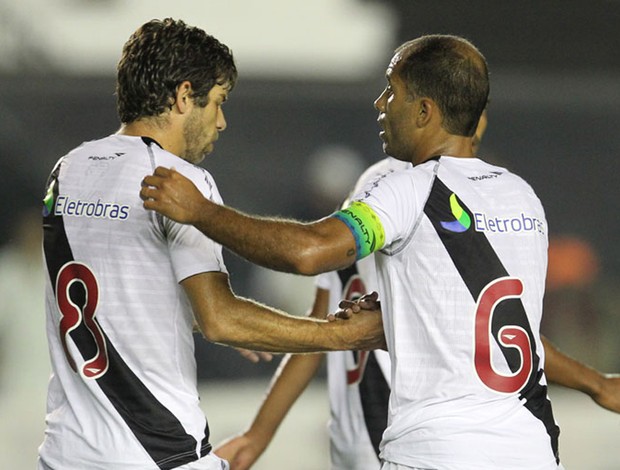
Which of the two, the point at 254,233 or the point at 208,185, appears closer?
the point at 254,233

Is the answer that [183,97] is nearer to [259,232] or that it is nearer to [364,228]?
[259,232]

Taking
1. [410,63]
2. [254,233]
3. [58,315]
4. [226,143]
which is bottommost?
[226,143]

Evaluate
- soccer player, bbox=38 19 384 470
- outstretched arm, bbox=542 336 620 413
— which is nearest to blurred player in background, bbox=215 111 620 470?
outstretched arm, bbox=542 336 620 413

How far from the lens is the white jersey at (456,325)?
2939 mm

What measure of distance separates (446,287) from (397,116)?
1.71 feet

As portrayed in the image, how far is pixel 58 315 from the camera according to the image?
3164mm

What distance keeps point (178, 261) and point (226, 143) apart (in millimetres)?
10257

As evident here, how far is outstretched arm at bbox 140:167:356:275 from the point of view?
279cm

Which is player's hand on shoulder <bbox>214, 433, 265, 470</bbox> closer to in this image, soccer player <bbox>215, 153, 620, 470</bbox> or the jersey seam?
soccer player <bbox>215, 153, 620, 470</bbox>

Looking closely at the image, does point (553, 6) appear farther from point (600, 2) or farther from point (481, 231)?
point (481, 231)

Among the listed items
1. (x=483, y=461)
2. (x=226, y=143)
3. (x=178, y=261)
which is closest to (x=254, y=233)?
(x=178, y=261)

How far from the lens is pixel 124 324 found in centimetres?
306

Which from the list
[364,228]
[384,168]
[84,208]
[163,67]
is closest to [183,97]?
[163,67]

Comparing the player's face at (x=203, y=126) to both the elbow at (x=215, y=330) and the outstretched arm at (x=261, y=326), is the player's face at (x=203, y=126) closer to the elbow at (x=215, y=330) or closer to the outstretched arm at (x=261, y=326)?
the outstretched arm at (x=261, y=326)
